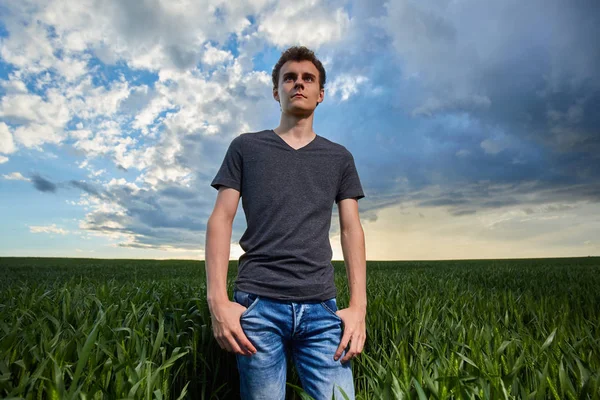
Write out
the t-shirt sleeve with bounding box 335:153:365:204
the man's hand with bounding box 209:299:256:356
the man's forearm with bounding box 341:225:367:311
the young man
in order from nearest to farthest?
1. the man's hand with bounding box 209:299:256:356
2. the young man
3. the man's forearm with bounding box 341:225:367:311
4. the t-shirt sleeve with bounding box 335:153:365:204

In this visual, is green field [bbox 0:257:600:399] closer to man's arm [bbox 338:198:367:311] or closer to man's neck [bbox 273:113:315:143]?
man's arm [bbox 338:198:367:311]

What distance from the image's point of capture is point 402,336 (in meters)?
3.69

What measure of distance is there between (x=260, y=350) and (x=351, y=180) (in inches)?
46.3

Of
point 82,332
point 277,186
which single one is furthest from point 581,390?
point 82,332

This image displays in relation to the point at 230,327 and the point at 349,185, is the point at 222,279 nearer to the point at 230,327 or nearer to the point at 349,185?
the point at 230,327

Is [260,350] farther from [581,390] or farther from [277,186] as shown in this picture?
[581,390]

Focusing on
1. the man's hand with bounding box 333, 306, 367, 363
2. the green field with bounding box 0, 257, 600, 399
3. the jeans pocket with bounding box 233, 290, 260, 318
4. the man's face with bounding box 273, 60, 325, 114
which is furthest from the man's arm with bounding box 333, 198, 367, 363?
the man's face with bounding box 273, 60, 325, 114

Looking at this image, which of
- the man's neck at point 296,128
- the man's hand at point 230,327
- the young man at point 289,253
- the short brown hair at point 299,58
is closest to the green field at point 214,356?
the young man at point 289,253

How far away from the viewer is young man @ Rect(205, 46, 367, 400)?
2311mm

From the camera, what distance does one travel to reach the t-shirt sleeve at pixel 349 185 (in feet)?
9.16

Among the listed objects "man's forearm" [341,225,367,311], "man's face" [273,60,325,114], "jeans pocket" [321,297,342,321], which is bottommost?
"jeans pocket" [321,297,342,321]

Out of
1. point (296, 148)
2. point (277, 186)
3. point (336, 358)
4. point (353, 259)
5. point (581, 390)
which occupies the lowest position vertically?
point (581, 390)

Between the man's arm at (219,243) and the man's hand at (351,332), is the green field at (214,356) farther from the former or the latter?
the man's arm at (219,243)

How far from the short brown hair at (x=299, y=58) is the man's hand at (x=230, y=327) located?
1555mm
